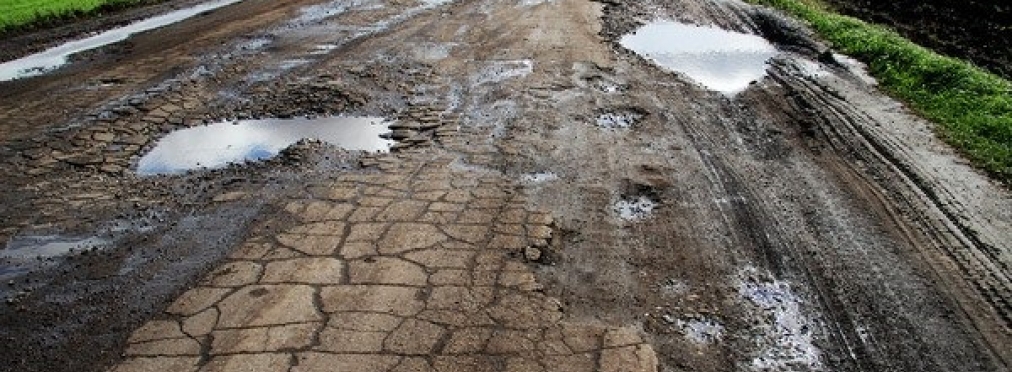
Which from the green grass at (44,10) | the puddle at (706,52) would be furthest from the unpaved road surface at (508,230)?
the green grass at (44,10)

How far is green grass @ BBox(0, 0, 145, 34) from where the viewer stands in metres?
13.8

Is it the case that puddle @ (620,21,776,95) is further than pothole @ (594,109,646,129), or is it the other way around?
puddle @ (620,21,776,95)

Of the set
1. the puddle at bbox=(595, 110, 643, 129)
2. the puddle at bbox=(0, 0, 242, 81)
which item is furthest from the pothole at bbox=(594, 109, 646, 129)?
the puddle at bbox=(0, 0, 242, 81)

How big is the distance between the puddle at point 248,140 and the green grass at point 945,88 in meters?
5.69

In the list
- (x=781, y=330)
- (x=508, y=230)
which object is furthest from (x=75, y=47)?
(x=781, y=330)

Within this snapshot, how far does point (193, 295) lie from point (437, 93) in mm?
4819

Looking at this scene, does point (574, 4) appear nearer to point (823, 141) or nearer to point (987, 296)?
point (823, 141)

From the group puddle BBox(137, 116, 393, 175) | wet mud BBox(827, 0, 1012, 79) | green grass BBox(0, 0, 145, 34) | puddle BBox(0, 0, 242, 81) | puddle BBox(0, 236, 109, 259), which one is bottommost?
wet mud BBox(827, 0, 1012, 79)

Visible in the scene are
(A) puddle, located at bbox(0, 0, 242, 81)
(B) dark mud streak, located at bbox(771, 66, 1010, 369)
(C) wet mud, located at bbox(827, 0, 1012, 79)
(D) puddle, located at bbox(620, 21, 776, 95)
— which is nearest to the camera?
(B) dark mud streak, located at bbox(771, 66, 1010, 369)

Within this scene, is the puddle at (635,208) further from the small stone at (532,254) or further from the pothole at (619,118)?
the pothole at (619,118)

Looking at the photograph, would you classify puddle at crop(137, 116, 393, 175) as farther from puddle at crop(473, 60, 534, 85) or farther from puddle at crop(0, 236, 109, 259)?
puddle at crop(473, 60, 534, 85)

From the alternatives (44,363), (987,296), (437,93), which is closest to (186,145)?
(437,93)

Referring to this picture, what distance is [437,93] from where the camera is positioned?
960cm

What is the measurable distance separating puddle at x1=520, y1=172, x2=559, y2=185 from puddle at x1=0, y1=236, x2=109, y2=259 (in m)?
3.36
